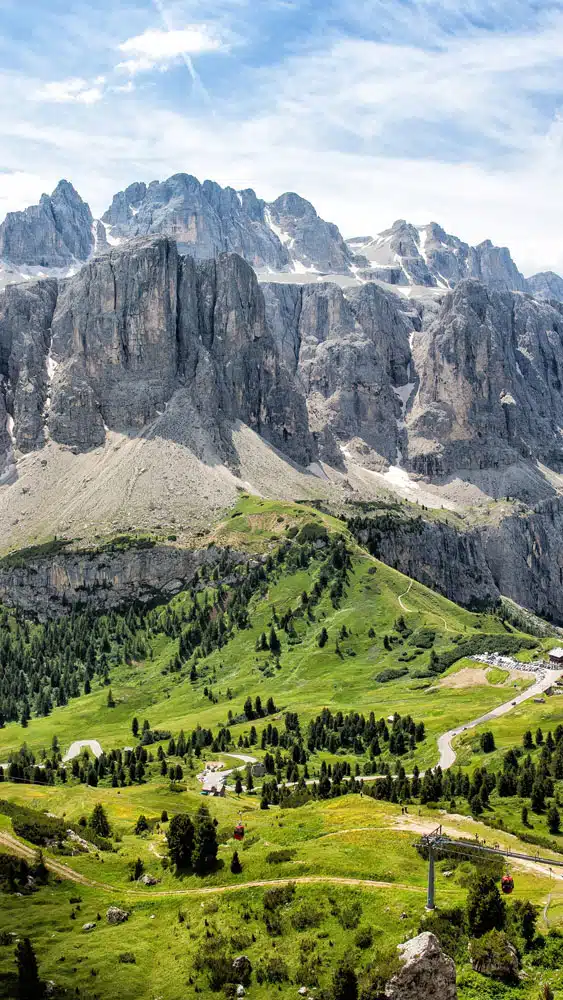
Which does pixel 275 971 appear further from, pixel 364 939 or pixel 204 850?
pixel 204 850

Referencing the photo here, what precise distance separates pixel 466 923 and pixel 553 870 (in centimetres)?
1660

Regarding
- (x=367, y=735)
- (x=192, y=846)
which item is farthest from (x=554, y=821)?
(x=367, y=735)

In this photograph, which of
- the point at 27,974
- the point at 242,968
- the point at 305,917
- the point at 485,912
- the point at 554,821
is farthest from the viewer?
the point at 554,821

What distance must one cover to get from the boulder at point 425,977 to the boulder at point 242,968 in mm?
13486

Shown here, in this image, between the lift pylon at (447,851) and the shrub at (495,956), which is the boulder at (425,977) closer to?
the shrub at (495,956)

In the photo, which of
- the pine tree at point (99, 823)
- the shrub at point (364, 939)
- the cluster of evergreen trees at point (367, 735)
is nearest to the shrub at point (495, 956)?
the shrub at point (364, 939)

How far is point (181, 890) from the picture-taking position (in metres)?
86.1

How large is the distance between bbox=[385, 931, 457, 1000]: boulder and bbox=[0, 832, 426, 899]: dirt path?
1704cm

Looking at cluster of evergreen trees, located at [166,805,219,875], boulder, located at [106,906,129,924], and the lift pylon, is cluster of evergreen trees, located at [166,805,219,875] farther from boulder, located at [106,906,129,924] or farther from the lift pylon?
the lift pylon

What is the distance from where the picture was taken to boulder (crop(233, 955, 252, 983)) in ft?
220

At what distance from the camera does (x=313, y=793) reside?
14138cm

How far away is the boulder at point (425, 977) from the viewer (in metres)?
57.3

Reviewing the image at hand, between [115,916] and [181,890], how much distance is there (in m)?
8.55

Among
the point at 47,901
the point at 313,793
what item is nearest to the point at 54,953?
the point at 47,901
